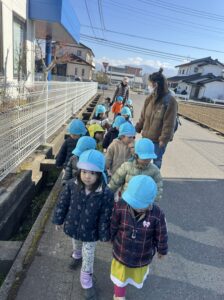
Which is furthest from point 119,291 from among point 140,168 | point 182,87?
point 182,87

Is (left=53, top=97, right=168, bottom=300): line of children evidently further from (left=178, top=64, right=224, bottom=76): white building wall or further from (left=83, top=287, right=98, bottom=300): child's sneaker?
(left=178, top=64, right=224, bottom=76): white building wall

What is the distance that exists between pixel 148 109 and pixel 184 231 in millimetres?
1900

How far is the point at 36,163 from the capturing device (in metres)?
4.79

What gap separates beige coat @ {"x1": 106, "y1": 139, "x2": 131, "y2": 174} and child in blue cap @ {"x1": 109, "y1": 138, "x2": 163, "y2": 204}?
59 centimetres

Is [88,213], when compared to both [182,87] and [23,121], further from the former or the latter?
[182,87]

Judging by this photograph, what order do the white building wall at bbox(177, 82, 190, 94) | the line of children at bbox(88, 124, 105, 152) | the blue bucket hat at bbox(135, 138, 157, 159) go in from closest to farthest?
the blue bucket hat at bbox(135, 138, 157, 159)
the line of children at bbox(88, 124, 105, 152)
the white building wall at bbox(177, 82, 190, 94)

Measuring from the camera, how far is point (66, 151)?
3.78m

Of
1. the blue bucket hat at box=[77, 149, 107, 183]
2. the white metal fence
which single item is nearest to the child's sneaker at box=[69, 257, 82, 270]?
the blue bucket hat at box=[77, 149, 107, 183]

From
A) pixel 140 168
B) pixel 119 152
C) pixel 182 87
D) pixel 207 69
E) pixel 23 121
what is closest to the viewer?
pixel 140 168

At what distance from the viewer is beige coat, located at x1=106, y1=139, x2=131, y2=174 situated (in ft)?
11.7

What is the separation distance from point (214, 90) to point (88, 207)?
5062 cm

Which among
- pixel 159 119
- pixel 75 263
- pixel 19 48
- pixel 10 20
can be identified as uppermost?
pixel 10 20

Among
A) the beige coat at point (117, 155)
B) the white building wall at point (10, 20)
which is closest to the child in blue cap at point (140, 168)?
the beige coat at point (117, 155)

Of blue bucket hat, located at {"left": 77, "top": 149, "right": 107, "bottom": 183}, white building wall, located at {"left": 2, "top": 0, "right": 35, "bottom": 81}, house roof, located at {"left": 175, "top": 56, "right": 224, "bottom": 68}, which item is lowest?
blue bucket hat, located at {"left": 77, "top": 149, "right": 107, "bottom": 183}
